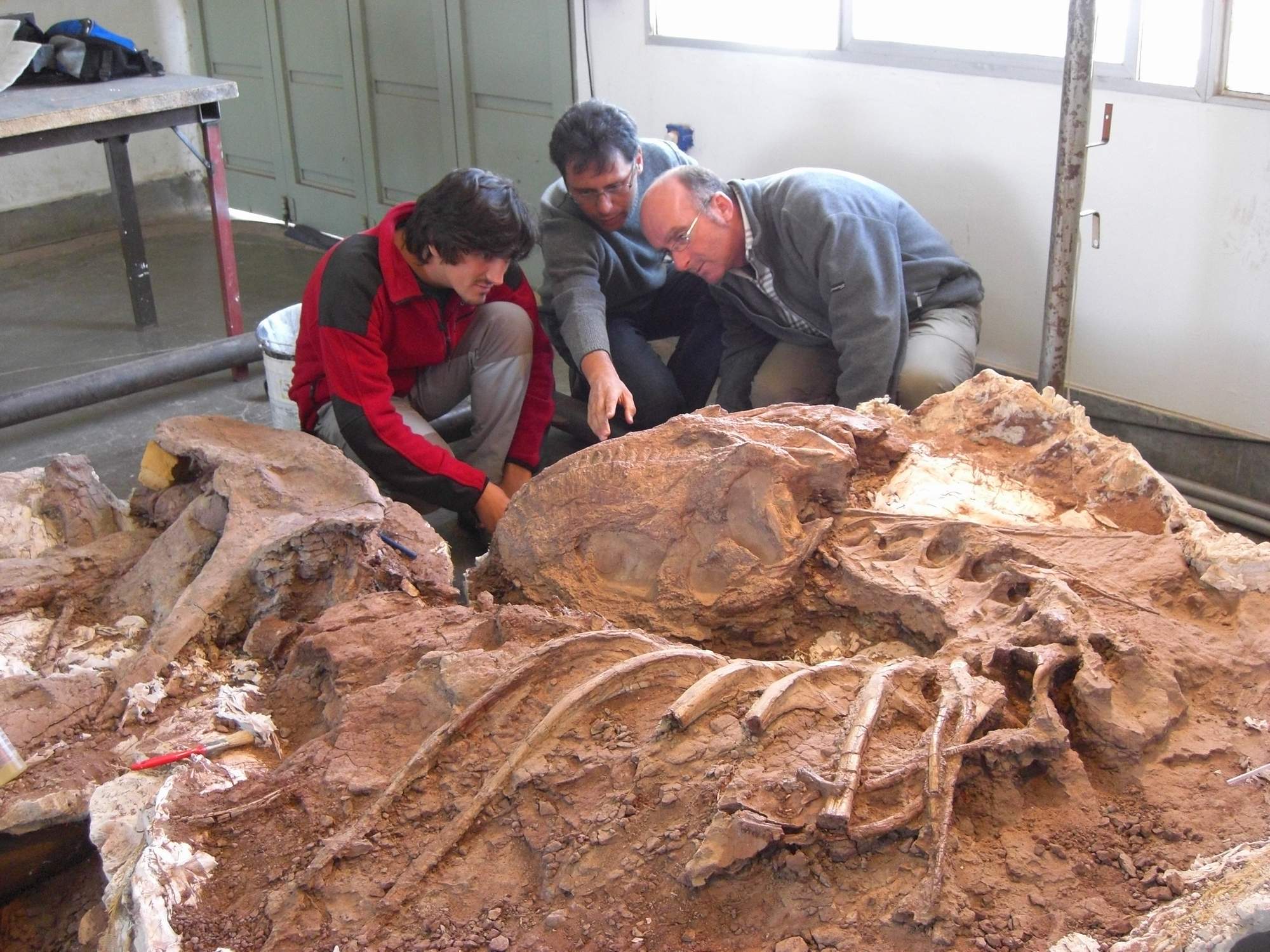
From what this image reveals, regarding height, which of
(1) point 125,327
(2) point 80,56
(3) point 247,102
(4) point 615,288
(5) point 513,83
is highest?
(2) point 80,56

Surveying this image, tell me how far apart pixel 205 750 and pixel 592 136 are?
2.47m

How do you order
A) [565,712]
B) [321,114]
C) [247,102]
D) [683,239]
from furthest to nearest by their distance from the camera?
1. [247,102]
2. [321,114]
3. [683,239]
4. [565,712]

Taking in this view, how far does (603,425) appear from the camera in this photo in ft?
11.4

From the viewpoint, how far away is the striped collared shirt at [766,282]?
388 centimetres

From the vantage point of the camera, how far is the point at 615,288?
4.59 meters

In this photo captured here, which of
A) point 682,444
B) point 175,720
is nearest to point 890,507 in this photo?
point 682,444

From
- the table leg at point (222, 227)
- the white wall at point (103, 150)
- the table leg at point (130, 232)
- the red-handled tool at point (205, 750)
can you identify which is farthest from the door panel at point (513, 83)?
the red-handled tool at point (205, 750)

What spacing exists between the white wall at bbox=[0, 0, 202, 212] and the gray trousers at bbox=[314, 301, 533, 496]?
190 inches

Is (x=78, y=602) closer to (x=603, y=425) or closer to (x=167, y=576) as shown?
(x=167, y=576)

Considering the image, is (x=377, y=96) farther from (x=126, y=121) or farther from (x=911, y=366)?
(x=911, y=366)

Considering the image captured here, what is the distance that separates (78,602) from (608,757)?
4.96 ft

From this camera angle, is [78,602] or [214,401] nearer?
[78,602]

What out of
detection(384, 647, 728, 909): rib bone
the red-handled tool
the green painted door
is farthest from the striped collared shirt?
the green painted door

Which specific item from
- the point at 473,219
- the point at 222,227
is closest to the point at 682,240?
the point at 473,219
